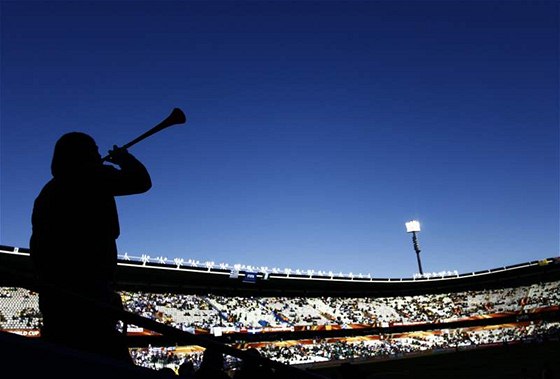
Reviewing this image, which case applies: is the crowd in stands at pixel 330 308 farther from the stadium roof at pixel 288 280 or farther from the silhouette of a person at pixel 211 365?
the silhouette of a person at pixel 211 365

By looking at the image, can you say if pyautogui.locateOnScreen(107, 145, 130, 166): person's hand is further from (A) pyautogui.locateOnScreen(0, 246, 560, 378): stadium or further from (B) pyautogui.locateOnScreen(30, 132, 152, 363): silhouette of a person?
(A) pyautogui.locateOnScreen(0, 246, 560, 378): stadium

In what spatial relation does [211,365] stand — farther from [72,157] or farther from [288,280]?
[288,280]

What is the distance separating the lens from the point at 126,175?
2457 mm

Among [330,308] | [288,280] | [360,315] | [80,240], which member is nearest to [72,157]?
[80,240]

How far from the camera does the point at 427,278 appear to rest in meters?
64.9

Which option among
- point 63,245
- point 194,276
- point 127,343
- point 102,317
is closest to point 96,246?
point 63,245

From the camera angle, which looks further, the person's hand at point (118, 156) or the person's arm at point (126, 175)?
the person's hand at point (118, 156)

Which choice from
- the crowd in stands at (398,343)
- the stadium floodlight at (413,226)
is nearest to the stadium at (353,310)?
the crowd in stands at (398,343)

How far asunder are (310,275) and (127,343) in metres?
55.4

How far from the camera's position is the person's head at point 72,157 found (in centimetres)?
237

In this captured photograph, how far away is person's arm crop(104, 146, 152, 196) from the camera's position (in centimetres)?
241

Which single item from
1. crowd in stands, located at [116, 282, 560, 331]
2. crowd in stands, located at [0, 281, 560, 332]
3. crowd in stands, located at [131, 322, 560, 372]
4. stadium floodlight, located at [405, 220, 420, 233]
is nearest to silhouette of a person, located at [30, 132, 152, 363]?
crowd in stands, located at [131, 322, 560, 372]

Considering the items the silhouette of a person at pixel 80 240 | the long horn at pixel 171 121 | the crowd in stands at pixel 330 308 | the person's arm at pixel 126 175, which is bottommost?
the crowd in stands at pixel 330 308

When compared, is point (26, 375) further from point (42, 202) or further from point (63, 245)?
point (42, 202)
